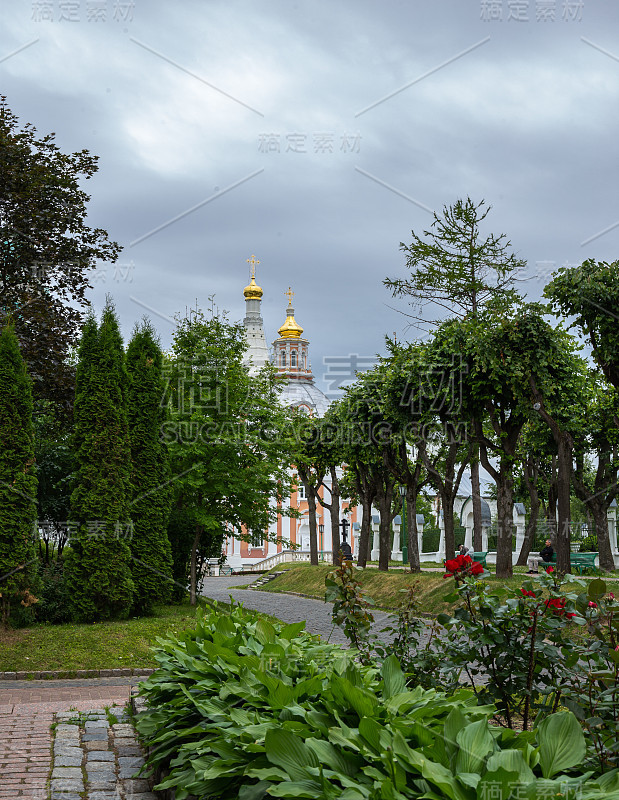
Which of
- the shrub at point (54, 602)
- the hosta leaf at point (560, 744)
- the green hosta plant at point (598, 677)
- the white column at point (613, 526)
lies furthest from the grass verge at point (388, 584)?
the white column at point (613, 526)

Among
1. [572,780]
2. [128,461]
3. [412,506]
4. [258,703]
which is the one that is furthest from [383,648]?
[412,506]

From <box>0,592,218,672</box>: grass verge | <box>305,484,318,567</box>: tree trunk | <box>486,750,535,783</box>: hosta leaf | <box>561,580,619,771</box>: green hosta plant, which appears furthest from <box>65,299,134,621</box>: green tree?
<box>305,484,318,567</box>: tree trunk

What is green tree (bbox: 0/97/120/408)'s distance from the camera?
18.1 metres

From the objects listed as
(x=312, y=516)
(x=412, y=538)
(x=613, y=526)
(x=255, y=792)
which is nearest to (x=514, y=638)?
(x=255, y=792)

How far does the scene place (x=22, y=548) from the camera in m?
13.9

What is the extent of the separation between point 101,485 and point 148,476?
5.31 ft

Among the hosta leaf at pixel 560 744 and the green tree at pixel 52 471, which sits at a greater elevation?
the green tree at pixel 52 471

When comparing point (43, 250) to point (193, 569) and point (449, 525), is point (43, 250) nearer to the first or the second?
point (193, 569)

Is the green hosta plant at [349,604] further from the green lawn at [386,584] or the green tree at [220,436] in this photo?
the green tree at [220,436]

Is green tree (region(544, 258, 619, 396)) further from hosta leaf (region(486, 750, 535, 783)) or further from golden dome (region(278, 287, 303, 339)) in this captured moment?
golden dome (region(278, 287, 303, 339))

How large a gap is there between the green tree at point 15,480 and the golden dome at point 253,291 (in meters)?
83.5

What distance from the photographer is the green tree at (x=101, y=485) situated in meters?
15.0

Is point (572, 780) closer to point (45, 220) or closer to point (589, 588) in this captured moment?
point (589, 588)

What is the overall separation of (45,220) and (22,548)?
325 inches
